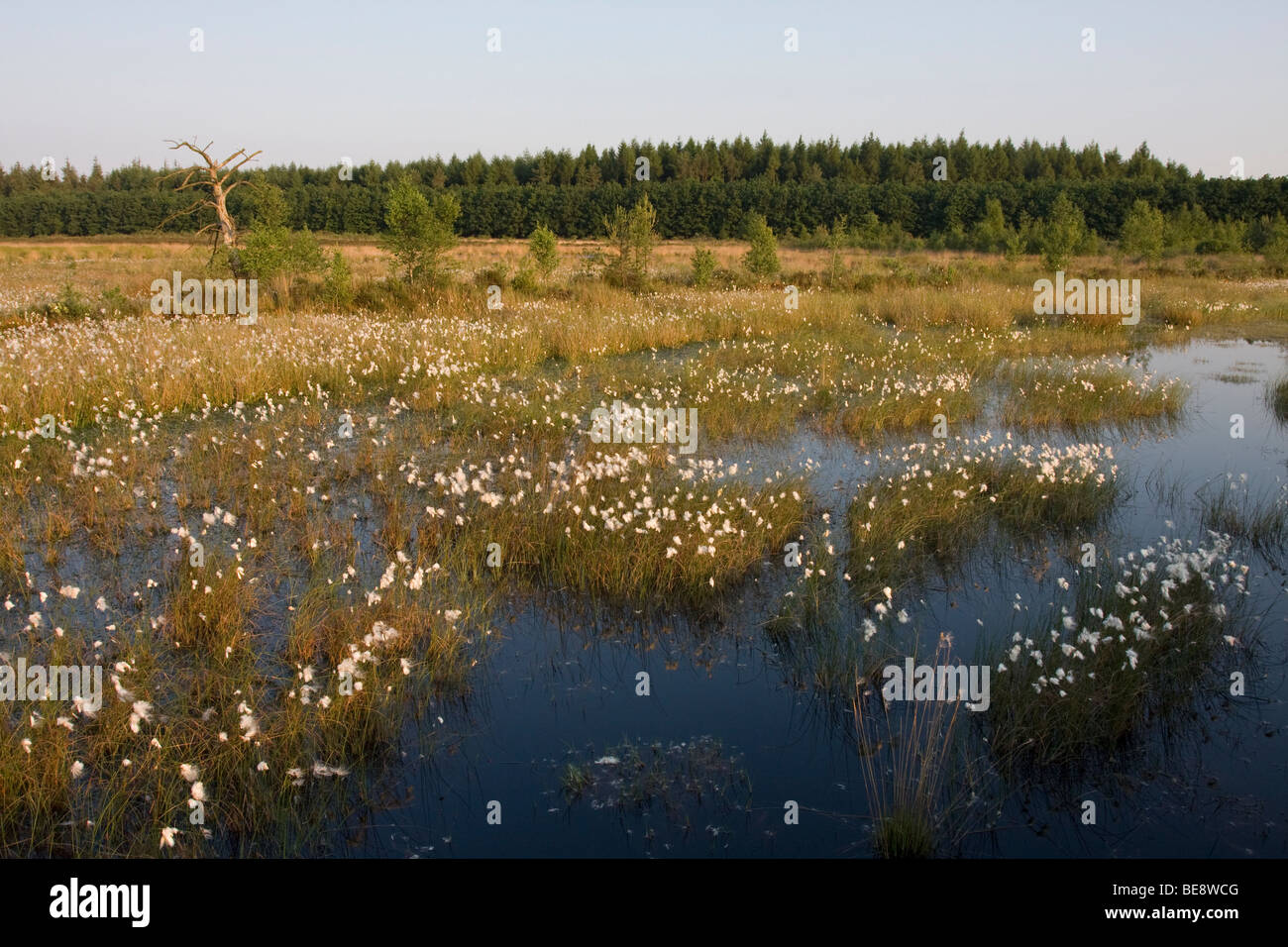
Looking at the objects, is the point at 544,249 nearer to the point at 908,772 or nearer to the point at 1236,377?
the point at 1236,377

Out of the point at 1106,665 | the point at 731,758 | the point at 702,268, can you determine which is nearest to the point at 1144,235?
the point at 702,268

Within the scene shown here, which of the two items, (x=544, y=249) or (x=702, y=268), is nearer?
(x=544, y=249)

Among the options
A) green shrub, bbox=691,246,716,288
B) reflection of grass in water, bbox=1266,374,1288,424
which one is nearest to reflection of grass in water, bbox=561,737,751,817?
reflection of grass in water, bbox=1266,374,1288,424

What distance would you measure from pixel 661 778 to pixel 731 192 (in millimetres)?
67180

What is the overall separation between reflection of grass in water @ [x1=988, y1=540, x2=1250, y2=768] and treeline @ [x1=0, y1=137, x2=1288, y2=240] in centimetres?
4847

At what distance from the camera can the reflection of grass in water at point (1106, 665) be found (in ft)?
14.9

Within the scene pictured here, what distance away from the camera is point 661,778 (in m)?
4.29

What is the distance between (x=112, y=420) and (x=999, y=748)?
1036 cm

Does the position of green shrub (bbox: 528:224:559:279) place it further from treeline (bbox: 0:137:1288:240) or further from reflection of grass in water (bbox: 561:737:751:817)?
treeline (bbox: 0:137:1288:240)

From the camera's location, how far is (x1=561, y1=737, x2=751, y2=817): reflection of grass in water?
4.12 m

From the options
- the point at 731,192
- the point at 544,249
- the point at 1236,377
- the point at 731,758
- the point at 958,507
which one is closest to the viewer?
the point at 731,758

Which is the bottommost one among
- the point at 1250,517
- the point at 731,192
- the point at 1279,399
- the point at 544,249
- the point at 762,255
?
the point at 1250,517

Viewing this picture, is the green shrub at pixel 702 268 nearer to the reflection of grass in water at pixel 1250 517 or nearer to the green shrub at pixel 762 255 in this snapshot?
the green shrub at pixel 762 255
